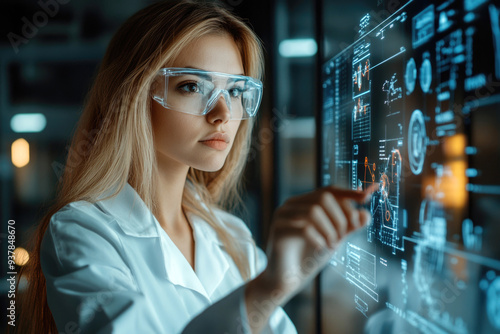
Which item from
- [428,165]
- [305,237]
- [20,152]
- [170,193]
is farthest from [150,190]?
[20,152]

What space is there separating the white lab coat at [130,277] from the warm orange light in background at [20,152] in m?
1.10

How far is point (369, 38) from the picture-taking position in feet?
2.33

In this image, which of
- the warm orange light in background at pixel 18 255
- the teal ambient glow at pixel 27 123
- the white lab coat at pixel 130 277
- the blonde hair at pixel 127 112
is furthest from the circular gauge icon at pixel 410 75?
the warm orange light in background at pixel 18 255

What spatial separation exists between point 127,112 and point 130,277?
14.8 inches

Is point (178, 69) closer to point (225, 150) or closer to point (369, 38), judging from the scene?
point (225, 150)

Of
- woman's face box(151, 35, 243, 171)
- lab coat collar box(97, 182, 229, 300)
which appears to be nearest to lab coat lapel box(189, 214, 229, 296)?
lab coat collar box(97, 182, 229, 300)

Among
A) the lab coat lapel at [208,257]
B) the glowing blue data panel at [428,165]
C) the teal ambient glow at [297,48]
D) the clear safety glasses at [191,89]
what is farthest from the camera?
the teal ambient glow at [297,48]

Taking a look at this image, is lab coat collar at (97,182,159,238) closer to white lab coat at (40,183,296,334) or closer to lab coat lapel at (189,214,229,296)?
white lab coat at (40,183,296,334)

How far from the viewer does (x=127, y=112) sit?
2.94ft

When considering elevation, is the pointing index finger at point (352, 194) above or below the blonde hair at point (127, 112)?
below

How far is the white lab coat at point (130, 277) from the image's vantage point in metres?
0.60

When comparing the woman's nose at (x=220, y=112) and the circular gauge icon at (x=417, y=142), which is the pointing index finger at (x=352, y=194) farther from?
the woman's nose at (x=220, y=112)

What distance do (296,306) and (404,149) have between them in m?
1.15

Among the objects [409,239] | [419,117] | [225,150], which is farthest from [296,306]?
[419,117]
